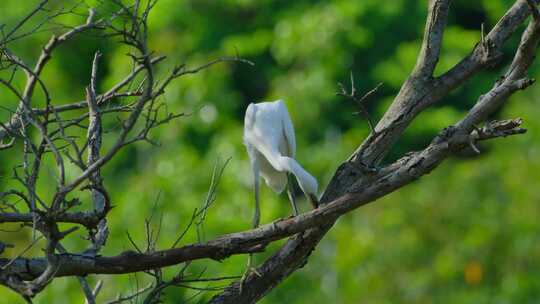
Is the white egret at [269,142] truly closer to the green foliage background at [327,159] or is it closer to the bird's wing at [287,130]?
the bird's wing at [287,130]

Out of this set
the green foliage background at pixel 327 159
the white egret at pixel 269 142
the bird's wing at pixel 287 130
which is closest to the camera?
the white egret at pixel 269 142

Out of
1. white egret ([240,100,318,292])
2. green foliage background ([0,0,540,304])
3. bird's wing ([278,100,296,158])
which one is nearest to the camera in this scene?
white egret ([240,100,318,292])

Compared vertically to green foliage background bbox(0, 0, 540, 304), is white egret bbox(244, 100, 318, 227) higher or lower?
lower

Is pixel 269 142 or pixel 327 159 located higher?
pixel 327 159

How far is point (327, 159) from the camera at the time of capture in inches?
472

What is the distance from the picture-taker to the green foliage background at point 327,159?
33.5 feet

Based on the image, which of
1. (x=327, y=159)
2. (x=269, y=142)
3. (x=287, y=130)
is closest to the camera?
(x=269, y=142)

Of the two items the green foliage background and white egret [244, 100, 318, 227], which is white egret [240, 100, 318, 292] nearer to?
white egret [244, 100, 318, 227]

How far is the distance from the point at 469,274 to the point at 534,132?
2.71 m

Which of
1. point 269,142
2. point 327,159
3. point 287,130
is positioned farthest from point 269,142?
point 327,159

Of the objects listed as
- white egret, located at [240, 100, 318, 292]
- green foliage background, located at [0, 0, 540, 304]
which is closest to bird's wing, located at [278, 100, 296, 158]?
white egret, located at [240, 100, 318, 292]

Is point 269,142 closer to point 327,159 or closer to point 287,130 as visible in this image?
point 287,130

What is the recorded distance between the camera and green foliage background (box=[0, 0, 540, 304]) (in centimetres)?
1020

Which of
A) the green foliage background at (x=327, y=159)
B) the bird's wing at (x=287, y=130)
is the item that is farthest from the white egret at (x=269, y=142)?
the green foliage background at (x=327, y=159)
